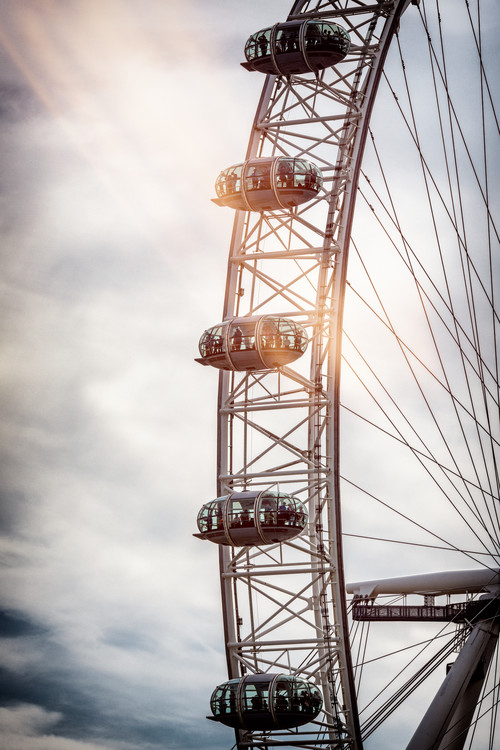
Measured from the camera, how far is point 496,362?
138ft

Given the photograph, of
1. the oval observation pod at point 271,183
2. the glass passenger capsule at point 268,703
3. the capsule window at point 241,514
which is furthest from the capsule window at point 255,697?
the oval observation pod at point 271,183

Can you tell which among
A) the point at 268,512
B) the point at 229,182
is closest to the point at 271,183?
the point at 229,182

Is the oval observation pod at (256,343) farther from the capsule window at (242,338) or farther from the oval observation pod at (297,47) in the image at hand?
the oval observation pod at (297,47)

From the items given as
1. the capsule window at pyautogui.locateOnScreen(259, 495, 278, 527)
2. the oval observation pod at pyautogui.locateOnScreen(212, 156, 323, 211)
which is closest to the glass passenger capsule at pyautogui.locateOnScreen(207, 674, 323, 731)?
the capsule window at pyautogui.locateOnScreen(259, 495, 278, 527)

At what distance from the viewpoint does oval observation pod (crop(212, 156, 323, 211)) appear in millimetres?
42844

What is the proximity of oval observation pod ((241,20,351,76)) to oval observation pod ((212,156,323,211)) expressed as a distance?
105 inches

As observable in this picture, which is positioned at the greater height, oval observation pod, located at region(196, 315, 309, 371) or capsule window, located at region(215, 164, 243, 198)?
capsule window, located at region(215, 164, 243, 198)

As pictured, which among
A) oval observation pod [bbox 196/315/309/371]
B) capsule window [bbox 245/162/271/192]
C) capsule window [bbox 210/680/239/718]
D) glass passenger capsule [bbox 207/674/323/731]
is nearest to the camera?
glass passenger capsule [bbox 207/674/323/731]

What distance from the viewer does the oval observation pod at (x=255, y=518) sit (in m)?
40.8

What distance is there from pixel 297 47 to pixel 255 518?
12023 millimetres

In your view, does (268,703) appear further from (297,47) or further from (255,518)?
(297,47)

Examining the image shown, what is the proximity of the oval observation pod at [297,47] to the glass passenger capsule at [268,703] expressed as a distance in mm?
15261

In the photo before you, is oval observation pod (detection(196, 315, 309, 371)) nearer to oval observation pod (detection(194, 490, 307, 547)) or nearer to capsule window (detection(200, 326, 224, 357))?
capsule window (detection(200, 326, 224, 357))

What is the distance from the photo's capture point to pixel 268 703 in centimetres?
4009
